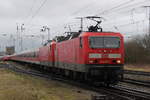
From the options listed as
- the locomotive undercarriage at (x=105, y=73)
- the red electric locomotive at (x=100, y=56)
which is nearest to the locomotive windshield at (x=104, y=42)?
the red electric locomotive at (x=100, y=56)

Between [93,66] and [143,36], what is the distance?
3950 centimetres

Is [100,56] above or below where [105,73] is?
above

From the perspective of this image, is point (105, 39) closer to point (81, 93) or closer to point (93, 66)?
point (93, 66)

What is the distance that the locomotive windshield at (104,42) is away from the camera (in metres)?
17.0

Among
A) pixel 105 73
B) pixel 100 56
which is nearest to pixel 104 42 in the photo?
pixel 100 56

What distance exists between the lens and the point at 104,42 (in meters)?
17.1

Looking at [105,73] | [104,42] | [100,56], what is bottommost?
[105,73]

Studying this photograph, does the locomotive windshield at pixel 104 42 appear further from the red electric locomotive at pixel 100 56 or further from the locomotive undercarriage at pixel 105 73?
Answer: the locomotive undercarriage at pixel 105 73

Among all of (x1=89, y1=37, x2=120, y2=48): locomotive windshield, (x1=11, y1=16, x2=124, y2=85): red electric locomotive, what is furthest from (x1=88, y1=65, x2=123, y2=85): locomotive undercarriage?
(x1=89, y1=37, x2=120, y2=48): locomotive windshield

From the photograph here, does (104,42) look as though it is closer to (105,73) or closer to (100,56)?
(100,56)

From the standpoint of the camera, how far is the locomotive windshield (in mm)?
16995

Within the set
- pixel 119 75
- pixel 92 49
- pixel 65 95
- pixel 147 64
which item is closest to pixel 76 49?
pixel 92 49

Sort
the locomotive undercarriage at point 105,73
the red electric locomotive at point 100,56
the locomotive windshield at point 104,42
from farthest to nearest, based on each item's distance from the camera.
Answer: the locomotive windshield at point 104,42
the red electric locomotive at point 100,56
the locomotive undercarriage at point 105,73

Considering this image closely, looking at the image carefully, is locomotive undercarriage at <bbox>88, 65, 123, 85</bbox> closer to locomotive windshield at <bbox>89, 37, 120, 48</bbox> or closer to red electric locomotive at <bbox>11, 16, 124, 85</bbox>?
red electric locomotive at <bbox>11, 16, 124, 85</bbox>
